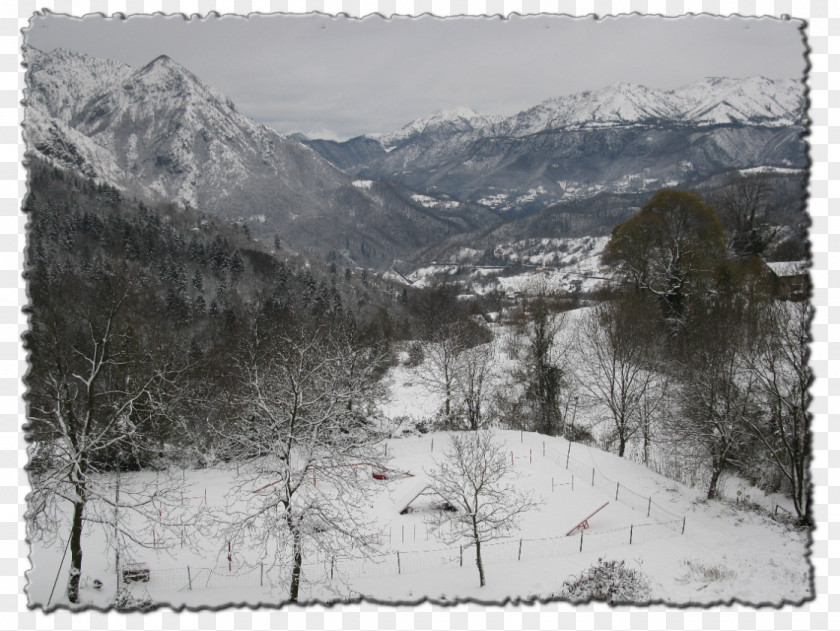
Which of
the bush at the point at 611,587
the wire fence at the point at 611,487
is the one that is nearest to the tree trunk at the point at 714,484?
the wire fence at the point at 611,487

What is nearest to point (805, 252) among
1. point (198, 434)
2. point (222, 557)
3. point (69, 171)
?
point (222, 557)

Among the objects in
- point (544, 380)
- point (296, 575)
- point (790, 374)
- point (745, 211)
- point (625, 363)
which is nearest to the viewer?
point (296, 575)

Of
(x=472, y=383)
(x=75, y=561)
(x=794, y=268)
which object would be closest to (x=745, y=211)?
(x=472, y=383)

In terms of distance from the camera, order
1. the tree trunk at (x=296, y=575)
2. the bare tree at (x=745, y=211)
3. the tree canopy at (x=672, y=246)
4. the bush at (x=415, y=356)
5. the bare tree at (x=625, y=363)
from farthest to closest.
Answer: the bush at (x=415, y=356), the bare tree at (x=745, y=211), the tree canopy at (x=672, y=246), the bare tree at (x=625, y=363), the tree trunk at (x=296, y=575)

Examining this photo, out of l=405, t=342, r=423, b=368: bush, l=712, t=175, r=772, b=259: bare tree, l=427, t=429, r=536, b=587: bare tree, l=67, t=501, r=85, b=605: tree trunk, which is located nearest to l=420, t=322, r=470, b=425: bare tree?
l=405, t=342, r=423, b=368: bush

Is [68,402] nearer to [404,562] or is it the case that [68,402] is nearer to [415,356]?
[404,562]

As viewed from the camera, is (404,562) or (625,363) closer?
(404,562)

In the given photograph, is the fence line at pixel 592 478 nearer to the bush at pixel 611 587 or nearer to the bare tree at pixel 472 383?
the bare tree at pixel 472 383

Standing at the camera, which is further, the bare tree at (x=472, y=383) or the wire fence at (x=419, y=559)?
the bare tree at (x=472, y=383)
